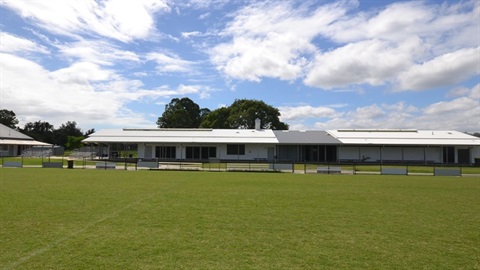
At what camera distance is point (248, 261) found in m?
6.06

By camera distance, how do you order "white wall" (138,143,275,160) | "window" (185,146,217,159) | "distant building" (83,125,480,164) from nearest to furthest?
"distant building" (83,125,480,164), "white wall" (138,143,275,160), "window" (185,146,217,159)

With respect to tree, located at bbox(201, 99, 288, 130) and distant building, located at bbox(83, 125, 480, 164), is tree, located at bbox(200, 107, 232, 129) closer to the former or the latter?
tree, located at bbox(201, 99, 288, 130)

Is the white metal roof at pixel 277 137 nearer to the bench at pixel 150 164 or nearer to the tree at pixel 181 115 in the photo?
the bench at pixel 150 164

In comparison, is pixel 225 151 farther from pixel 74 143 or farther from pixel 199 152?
pixel 74 143

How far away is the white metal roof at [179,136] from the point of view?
44594 millimetres

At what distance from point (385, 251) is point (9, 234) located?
24.8 feet

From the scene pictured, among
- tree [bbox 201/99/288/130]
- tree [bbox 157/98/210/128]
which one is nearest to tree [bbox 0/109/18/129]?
tree [bbox 157/98/210/128]

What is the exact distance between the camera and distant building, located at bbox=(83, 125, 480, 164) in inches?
1737

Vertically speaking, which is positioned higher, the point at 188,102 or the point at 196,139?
the point at 188,102

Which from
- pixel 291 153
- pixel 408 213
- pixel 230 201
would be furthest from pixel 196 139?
pixel 408 213

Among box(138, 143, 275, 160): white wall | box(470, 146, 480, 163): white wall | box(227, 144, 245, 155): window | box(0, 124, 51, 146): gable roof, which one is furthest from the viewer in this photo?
box(0, 124, 51, 146): gable roof

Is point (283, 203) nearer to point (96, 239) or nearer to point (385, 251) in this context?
point (385, 251)

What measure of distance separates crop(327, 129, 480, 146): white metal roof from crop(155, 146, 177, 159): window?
21.1 meters

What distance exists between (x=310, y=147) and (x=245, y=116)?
23134mm
